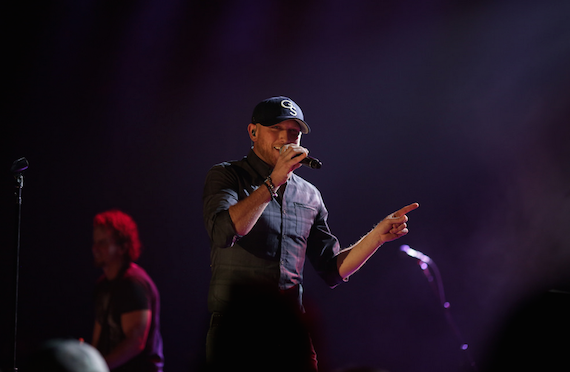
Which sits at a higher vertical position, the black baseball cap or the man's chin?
the black baseball cap

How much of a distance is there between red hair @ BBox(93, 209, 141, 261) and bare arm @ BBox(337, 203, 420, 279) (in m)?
1.81

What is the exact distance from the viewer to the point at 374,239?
210cm

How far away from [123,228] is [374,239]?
2.11 m

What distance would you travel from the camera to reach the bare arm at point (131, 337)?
2662 mm

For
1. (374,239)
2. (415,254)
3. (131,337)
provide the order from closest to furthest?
(374,239)
(131,337)
(415,254)

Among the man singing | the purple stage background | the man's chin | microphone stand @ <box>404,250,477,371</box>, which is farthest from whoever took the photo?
microphone stand @ <box>404,250,477,371</box>

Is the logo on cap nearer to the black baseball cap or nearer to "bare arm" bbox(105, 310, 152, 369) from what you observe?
the black baseball cap

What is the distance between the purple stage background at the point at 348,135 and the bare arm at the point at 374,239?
1.72 meters

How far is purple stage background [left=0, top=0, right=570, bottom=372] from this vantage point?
3.53m

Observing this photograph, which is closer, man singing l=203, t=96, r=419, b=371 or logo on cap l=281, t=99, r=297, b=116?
man singing l=203, t=96, r=419, b=371

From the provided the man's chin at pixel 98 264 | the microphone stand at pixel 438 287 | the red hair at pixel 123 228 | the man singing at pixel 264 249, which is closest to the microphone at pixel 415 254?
the microphone stand at pixel 438 287

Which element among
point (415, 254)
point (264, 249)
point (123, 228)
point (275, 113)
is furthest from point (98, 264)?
point (415, 254)

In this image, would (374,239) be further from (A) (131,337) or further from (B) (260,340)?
(A) (131,337)

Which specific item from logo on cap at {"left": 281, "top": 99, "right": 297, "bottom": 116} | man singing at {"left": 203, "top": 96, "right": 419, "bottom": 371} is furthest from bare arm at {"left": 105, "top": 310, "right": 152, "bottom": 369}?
logo on cap at {"left": 281, "top": 99, "right": 297, "bottom": 116}
